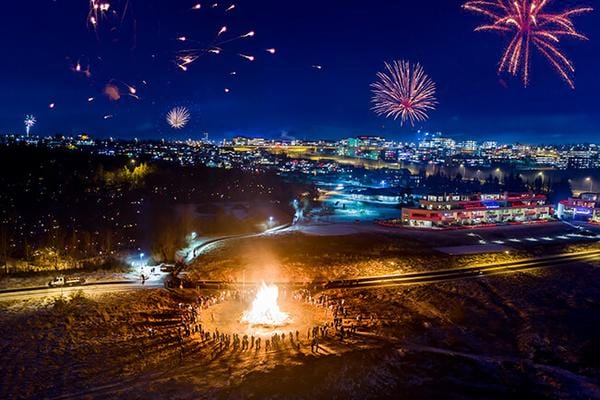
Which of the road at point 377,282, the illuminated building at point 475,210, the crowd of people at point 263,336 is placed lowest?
the crowd of people at point 263,336

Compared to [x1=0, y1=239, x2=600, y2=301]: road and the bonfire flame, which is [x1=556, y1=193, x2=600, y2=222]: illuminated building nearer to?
[x1=0, y1=239, x2=600, y2=301]: road

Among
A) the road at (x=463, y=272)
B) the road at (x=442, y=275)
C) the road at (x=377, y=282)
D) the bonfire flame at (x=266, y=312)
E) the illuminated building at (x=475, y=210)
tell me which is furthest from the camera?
the illuminated building at (x=475, y=210)

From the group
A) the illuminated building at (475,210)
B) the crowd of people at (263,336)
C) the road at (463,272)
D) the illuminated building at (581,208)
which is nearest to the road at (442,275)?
the road at (463,272)

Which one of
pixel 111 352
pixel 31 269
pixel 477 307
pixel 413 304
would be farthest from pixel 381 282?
pixel 31 269

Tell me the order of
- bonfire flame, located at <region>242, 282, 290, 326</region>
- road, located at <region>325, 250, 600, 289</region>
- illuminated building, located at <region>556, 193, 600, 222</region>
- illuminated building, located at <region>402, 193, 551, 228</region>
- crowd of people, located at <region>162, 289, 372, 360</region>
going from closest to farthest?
crowd of people, located at <region>162, 289, 372, 360</region> → bonfire flame, located at <region>242, 282, 290, 326</region> → road, located at <region>325, 250, 600, 289</region> → illuminated building, located at <region>402, 193, 551, 228</region> → illuminated building, located at <region>556, 193, 600, 222</region>

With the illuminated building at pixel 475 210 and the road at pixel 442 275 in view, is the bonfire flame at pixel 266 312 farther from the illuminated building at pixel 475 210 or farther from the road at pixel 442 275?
the illuminated building at pixel 475 210

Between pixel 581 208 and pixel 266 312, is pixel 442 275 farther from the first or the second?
pixel 581 208

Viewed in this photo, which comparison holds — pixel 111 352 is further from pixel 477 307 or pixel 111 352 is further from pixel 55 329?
pixel 477 307

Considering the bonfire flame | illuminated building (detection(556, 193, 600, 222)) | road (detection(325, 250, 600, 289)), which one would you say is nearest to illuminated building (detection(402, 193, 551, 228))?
illuminated building (detection(556, 193, 600, 222))
